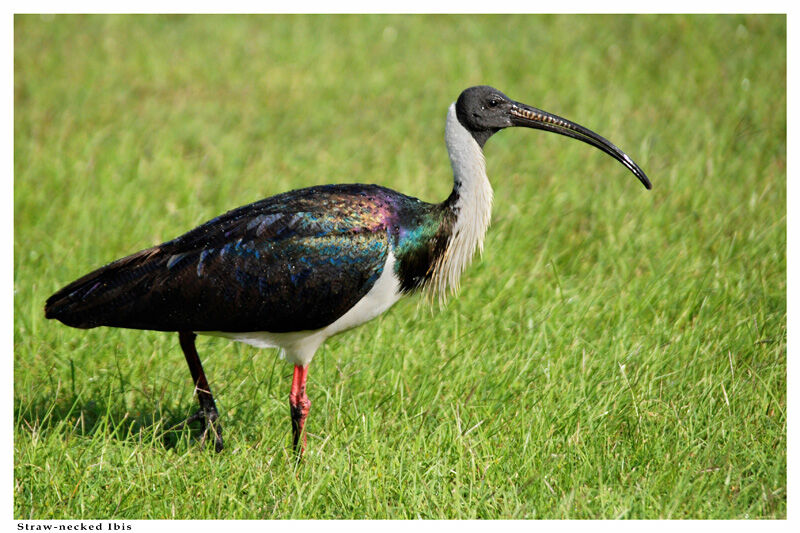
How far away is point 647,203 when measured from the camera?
24.6ft

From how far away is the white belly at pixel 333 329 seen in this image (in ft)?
16.1

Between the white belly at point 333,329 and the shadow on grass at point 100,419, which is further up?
the white belly at point 333,329

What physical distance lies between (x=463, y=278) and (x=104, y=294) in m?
2.56

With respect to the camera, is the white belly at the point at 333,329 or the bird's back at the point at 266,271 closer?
the bird's back at the point at 266,271

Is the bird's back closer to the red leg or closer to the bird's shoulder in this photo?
the bird's shoulder

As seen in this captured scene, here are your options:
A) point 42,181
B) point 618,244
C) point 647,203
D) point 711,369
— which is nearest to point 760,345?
point 711,369

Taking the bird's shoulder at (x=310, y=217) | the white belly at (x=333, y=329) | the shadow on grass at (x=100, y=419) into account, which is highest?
the bird's shoulder at (x=310, y=217)

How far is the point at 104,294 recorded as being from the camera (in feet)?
16.3

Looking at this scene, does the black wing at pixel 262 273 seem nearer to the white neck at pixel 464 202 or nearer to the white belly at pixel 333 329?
the white belly at pixel 333 329

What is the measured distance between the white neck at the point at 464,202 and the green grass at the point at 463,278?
0.69 metres

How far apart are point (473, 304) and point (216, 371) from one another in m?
1.70

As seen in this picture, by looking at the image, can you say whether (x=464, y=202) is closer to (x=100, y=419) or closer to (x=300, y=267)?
(x=300, y=267)

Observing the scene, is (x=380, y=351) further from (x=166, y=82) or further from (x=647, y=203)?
(x=166, y=82)

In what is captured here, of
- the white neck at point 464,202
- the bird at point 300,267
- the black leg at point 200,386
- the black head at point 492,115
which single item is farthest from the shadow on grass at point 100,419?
the black head at point 492,115
